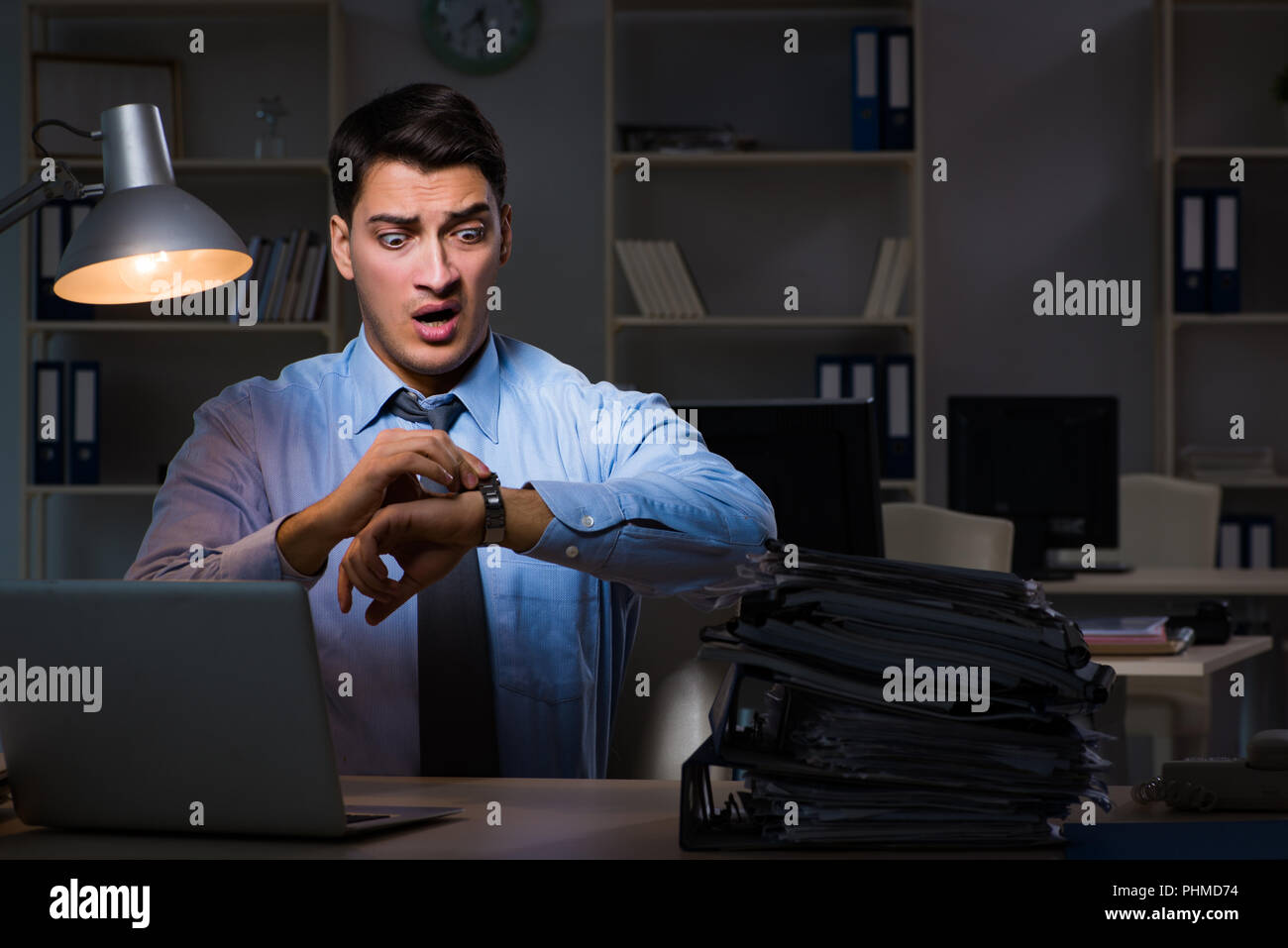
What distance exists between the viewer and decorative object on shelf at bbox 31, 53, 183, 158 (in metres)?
4.06

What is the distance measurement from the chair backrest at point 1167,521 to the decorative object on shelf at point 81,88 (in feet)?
10.1

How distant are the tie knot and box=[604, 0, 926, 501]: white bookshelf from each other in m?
2.25

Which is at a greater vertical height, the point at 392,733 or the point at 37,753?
the point at 37,753

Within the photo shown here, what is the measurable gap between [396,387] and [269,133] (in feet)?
9.27

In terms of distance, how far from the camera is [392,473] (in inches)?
49.2

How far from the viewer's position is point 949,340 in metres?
4.29

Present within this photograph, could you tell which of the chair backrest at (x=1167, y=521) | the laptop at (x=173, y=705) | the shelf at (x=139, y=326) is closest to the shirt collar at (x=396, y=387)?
the laptop at (x=173, y=705)

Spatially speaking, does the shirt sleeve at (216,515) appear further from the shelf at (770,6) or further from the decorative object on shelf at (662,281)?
the shelf at (770,6)

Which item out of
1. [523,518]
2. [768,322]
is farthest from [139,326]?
[523,518]

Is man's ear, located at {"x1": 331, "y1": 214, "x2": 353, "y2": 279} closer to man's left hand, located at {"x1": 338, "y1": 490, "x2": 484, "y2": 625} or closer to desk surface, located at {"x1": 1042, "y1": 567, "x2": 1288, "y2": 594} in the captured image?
man's left hand, located at {"x1": 338, "y1": 490, "x2": 484, "y2": 625}

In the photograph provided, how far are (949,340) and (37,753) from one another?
3672mm

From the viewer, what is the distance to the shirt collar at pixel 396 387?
5.60ft
